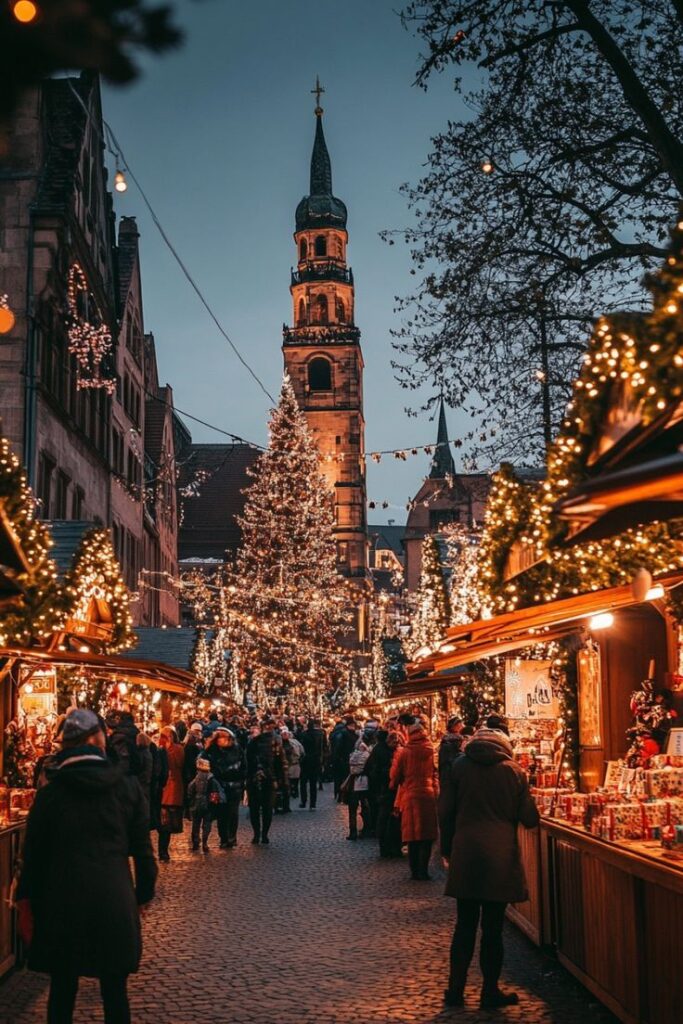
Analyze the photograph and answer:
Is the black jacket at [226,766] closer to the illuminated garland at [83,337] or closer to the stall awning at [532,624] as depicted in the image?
the stall awning at [532,624]

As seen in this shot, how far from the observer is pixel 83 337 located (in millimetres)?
31281

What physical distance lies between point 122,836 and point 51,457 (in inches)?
978

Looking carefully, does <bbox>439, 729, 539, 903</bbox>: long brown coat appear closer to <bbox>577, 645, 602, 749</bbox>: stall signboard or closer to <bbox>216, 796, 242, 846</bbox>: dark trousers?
<bbox>577, 645, 602, 749</bbox>: stall signboard

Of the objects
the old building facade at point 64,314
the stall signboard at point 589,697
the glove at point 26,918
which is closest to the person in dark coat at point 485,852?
the glove at point 26,918

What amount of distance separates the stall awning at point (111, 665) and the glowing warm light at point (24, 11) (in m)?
10.9

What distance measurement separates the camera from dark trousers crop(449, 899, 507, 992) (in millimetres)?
9289

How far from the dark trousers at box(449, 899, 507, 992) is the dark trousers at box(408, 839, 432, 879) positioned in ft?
25.8

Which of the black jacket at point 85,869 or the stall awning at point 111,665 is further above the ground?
the stall awning at point 111,665

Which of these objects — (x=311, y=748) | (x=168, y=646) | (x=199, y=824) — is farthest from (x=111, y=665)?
(x=168, y=646)

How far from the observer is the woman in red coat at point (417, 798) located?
56.4 ft

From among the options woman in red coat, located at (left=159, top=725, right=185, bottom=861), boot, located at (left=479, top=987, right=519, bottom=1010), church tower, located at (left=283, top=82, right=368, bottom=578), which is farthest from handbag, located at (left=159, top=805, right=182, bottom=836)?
church tower, located at (left=283, top=82, right=368, bottom=578)

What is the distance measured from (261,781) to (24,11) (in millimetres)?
19949

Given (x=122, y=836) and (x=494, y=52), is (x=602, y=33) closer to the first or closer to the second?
(x=494, y=52)

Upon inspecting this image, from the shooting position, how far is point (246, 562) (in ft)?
229
